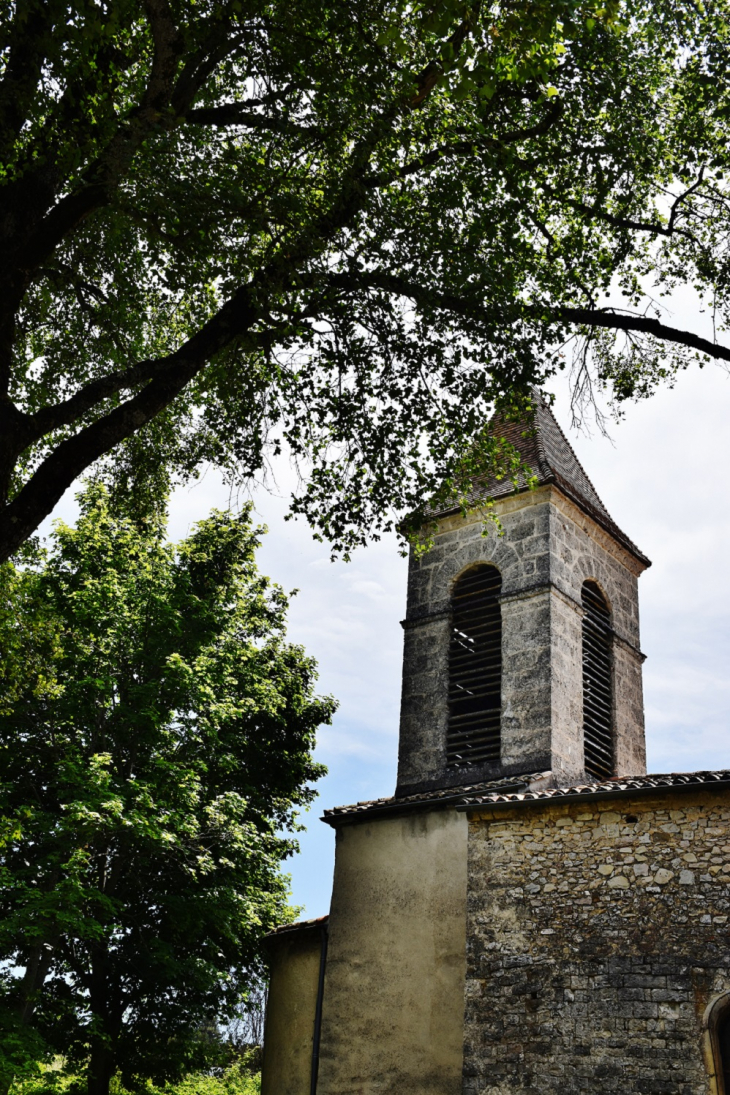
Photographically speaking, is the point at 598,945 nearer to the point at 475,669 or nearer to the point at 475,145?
the point at 475,669

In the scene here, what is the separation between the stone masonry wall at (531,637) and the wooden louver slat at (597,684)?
19 centimetres

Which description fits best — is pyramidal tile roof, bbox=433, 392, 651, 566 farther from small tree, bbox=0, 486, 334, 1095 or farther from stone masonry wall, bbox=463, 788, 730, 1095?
stone masonry wall, bbox=463, 788, 730, 1095

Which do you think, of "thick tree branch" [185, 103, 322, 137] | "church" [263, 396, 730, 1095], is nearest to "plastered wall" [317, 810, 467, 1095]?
"church" [263, 396, 730, 1095]

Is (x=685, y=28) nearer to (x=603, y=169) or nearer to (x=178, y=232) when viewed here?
(x=603, y=169)

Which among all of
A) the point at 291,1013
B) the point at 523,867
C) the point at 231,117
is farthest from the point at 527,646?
the point at 231,117

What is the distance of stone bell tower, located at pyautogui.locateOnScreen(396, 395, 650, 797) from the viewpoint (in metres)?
14.6

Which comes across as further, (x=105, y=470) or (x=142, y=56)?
(x=105, y=470)

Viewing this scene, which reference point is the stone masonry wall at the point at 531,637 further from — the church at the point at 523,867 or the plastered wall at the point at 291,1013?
the plastered wall at the point at 291,1013

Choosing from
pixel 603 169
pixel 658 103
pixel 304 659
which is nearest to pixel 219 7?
pixel 603 169

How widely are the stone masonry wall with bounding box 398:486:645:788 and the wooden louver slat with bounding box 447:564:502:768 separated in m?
0.16

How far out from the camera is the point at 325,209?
30.3 ft

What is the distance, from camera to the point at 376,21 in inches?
324

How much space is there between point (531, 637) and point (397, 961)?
4.94 metres

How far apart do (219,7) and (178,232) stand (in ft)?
6.13
